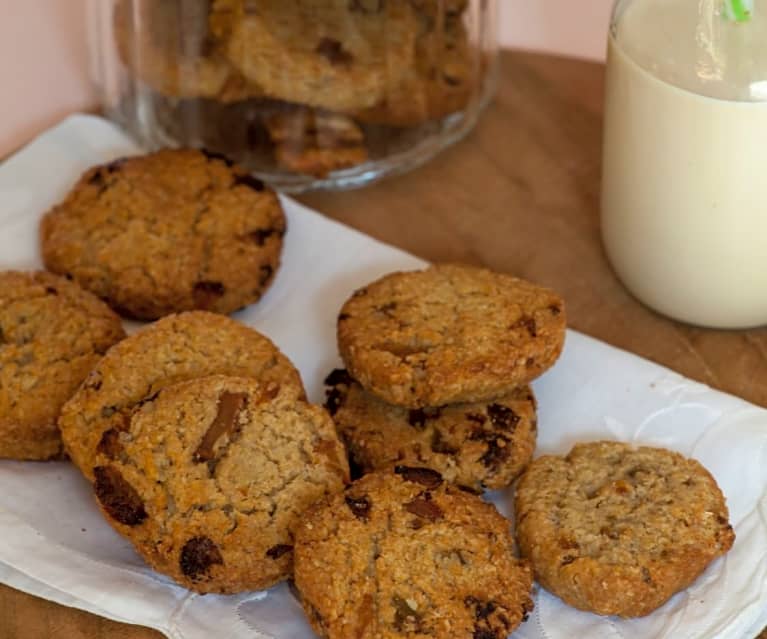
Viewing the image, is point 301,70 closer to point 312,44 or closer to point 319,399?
point 312,44

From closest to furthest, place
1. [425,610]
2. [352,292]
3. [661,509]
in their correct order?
[425,610]
[661,509]
[352,292]

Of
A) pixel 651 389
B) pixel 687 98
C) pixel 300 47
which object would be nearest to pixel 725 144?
pixel 687 98

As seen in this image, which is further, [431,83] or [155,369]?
[431,83]

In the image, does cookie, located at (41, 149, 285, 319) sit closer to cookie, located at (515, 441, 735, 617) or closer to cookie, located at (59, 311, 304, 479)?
cookie, located at (59, 311, 304, 479)

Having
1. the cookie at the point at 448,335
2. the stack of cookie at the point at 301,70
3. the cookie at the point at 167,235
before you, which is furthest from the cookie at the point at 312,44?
the cookie at the point at 448,335

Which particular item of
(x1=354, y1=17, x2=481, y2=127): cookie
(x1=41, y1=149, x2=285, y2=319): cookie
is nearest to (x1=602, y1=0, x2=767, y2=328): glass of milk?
(x1=354, y1=17, x2=481, y2=127): cookie

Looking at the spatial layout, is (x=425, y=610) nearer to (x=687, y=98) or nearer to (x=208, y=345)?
(x=208, y=345)

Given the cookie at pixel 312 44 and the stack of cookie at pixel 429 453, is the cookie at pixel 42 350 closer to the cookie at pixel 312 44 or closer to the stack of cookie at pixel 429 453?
the stack of cookie at pixel 429 453

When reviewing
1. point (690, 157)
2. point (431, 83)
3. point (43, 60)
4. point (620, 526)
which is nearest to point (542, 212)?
point (431, 83)
